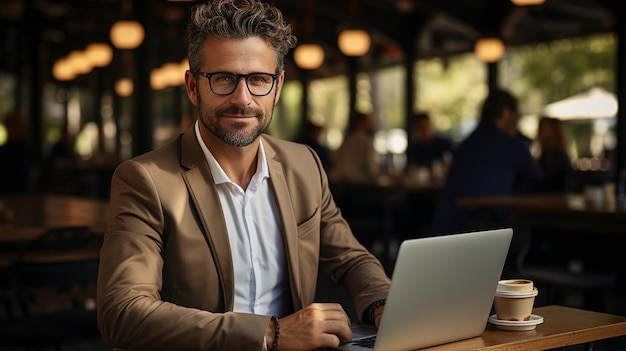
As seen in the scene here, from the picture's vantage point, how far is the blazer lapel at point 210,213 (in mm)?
2203

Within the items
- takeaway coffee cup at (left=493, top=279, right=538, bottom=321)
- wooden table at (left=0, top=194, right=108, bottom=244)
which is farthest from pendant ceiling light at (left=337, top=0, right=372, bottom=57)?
takeaway coffee cup at (left=493, top=279, right=538, bottom=321)

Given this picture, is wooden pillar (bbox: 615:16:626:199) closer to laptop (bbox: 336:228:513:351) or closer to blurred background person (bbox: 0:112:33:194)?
blurred background person (bbox: 0:112:33:194)

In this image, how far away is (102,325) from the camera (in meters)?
2.05

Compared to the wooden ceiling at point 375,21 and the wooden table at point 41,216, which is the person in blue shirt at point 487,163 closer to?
the wooden table at point 41,216

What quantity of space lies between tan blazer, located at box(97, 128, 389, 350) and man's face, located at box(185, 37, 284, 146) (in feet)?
0.42

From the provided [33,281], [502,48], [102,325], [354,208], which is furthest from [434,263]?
[502,48]

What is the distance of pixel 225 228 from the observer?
7.30 feet

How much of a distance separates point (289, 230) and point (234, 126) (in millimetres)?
327

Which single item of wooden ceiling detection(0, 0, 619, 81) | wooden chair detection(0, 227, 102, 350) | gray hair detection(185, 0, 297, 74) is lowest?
wooden chair detection(0, 227, 102, 350)

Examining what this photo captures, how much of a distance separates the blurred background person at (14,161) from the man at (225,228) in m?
7.07

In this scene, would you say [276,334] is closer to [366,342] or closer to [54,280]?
[366,342]

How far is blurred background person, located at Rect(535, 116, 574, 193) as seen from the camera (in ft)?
26.8

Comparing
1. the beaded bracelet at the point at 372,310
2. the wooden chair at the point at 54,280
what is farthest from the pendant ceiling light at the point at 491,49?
the beaded bracelet at the point at 372,310

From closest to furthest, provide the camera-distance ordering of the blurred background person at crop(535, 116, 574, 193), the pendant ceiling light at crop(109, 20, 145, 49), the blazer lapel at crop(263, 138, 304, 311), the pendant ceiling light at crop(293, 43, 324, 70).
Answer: the blazer lapel at crop(263, 138, 304, 311)
the blurred background person at crop(535, 116, 574, 193)
the pendant ceiling light at crop(109, 20, 145, 49)
the pendant ceiling light at crop(293, 43, 324, 70)
